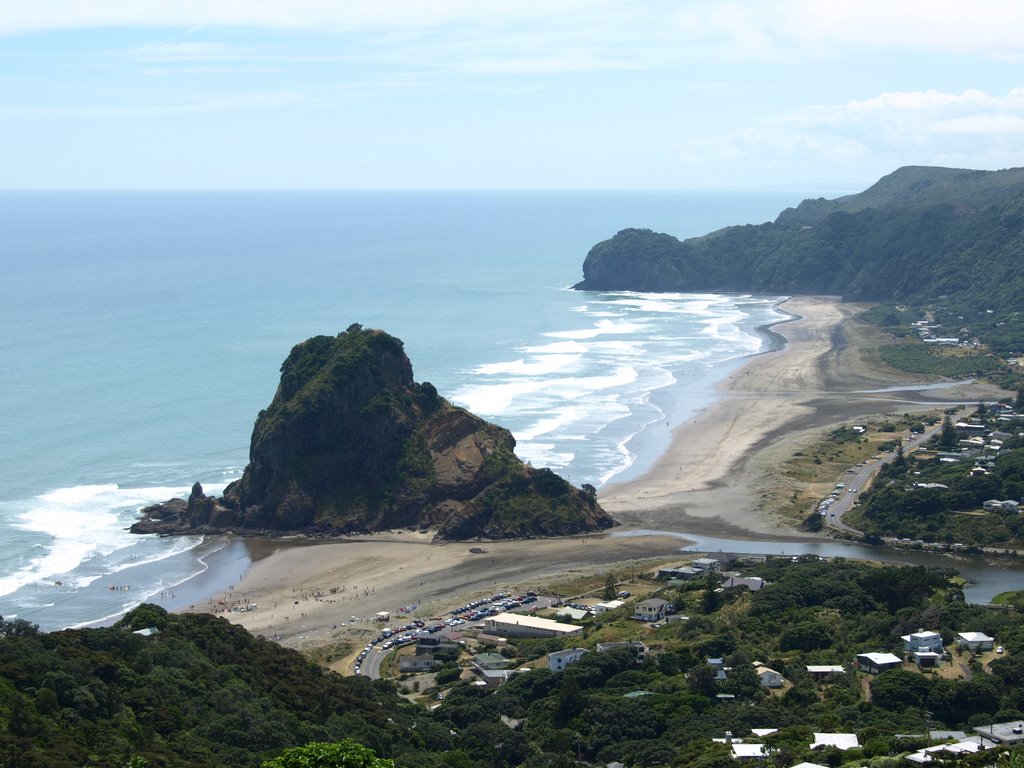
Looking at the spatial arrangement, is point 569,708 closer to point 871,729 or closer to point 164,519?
point 871,729

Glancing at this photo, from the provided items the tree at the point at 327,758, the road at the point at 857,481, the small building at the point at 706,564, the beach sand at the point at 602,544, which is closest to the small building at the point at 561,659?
the beach sand at the point at 602,544

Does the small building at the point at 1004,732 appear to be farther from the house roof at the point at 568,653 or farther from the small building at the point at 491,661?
the small building at the point at 491,661

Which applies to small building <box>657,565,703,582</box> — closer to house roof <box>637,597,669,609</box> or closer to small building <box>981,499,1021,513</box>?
house roof <box>637,597,669,609</box>

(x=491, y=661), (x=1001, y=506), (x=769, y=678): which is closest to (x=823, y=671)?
(x=769, y=678)

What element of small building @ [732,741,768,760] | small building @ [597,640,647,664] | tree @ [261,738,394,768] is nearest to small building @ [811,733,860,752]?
small building @ [732,741,768,760]

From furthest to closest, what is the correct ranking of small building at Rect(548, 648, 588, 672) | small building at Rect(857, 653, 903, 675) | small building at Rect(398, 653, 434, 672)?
1. small building at Rect(398, 653, 434, 672)
2. small building at Rect(548, 648, 588, 672)
3. small building at Rect(857, 653, 903, 675)

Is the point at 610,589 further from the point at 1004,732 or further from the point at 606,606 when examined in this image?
the point at 1004,732

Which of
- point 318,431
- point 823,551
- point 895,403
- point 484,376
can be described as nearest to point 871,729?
point 823,551
